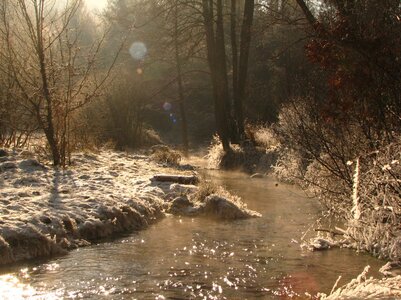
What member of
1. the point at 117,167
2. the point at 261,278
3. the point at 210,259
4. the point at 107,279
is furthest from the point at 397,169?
the point at 117,167

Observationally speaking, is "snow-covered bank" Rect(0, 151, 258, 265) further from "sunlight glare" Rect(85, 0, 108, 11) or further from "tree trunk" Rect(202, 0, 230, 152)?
"sunlight glare" Rect(85, 0, 108, 11)

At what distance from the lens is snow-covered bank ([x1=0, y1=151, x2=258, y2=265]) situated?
678 cm

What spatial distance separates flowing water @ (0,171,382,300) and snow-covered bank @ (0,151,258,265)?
1.13ft

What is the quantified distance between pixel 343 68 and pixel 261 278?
2.94 m

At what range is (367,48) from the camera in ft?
22.8

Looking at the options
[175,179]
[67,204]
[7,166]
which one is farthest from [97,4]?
[67,204]

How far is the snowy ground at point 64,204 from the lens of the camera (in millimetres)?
6766

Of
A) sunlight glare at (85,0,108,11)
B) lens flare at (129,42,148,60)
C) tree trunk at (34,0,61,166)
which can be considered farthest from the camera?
sunlight glare at (85,0,108,11)

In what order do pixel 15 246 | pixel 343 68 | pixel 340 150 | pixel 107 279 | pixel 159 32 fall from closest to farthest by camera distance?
pixel 107 279 < pixel 15 246 < pixel 343 68 < pixel 340 150 < pixel 159 32

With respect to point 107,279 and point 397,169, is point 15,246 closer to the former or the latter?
point 107,279

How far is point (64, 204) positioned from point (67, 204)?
5 centimetres

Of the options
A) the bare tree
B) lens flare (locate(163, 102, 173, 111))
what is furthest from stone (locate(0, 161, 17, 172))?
lens flare (locate(163, 102, 173, 111))

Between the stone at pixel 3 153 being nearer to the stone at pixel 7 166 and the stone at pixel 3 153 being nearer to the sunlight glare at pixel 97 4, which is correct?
the stone at pixel 7 166

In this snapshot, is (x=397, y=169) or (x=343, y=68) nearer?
(x=397, y=169)
